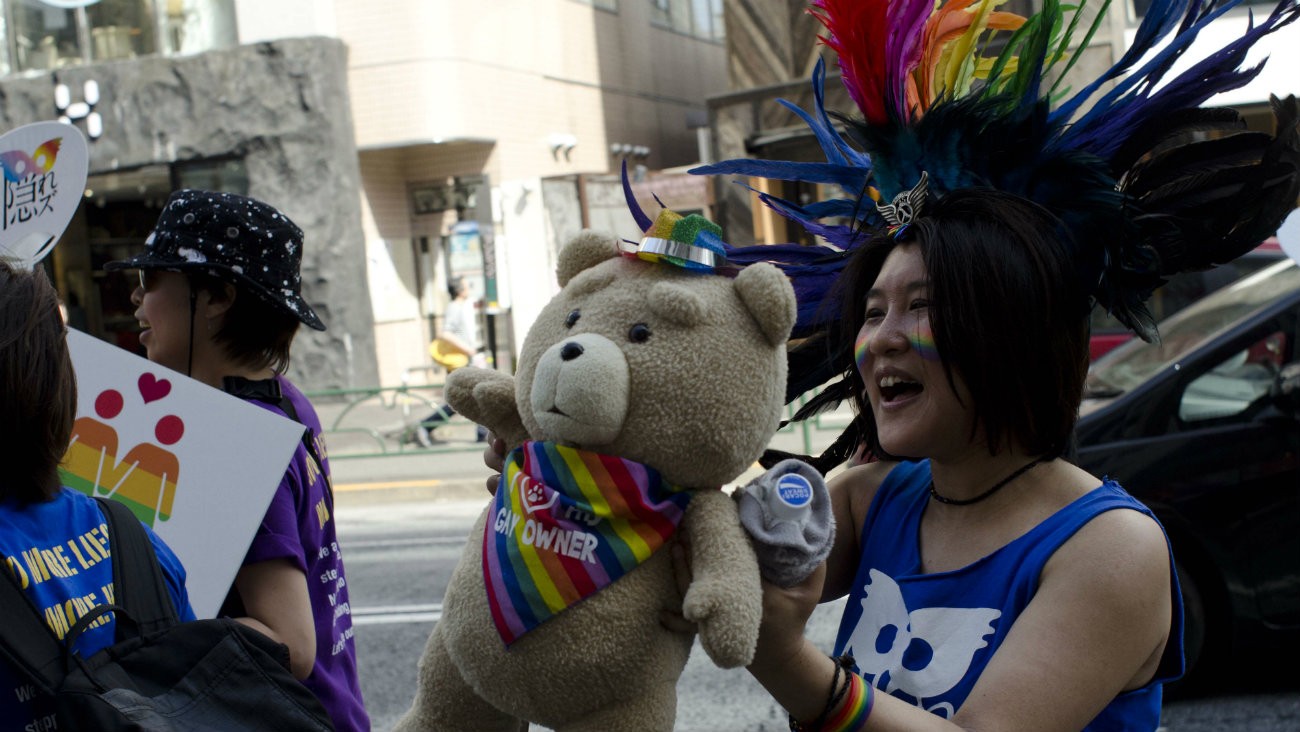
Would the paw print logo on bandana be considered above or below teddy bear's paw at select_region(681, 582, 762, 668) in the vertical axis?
above

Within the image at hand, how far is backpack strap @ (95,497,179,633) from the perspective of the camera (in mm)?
1679

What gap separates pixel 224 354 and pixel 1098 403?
3.85 metres

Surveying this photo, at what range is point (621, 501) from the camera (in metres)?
1.76

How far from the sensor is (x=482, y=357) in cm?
1433

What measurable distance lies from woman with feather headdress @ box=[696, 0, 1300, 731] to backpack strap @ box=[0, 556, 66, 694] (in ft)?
2.93

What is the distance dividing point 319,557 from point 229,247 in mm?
628

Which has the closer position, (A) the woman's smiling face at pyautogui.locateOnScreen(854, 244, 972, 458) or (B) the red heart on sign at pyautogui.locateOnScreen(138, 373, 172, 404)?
(A) the woman's smiling face at pyautogui.locateOnScreen(854, 244, 972, 458)

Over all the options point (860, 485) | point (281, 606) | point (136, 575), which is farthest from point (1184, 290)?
point (136, 575)

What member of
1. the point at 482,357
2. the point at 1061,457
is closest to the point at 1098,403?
the point at 1061,457

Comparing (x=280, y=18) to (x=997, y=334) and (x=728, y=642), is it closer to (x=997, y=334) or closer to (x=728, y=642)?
(x=997, y=334)

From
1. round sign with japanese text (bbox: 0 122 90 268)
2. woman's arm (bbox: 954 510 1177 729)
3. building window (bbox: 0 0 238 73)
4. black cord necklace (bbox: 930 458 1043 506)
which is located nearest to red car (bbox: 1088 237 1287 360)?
black cord necklace (bbox: 930 458 1043 506)

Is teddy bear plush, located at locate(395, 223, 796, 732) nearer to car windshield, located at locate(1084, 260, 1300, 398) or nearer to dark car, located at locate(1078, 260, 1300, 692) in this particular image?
dark car, located at locate(1078, 260, 1300, 692)

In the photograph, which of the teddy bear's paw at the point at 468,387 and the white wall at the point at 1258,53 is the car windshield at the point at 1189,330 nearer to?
the teddy bear's paw at the point at 468,387

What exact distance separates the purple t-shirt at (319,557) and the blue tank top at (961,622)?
1.01 meters
